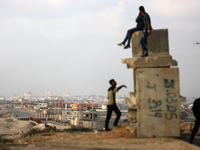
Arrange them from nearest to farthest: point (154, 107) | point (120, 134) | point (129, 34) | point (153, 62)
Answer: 1. point (154, 107)
2. point (153, 62)
3. point (120, 134)
4. point (129, 34)

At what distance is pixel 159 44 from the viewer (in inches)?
320

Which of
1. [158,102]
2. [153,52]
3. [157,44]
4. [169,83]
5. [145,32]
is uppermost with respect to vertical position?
[145,32]

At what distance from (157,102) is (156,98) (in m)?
0.12

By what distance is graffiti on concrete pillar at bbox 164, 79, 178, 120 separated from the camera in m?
7.50

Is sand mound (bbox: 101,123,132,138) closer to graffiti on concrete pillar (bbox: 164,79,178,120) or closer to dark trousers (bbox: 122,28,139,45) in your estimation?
graffiti on concrete pillar (bbox: 164,79,178,120)

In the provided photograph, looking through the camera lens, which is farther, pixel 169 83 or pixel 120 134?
pixel 120 134

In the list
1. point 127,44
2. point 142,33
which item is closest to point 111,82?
point 127,44

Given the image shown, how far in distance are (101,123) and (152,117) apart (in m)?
53.0

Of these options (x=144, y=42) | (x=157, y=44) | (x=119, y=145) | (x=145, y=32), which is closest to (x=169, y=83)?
(x=157, y=44)

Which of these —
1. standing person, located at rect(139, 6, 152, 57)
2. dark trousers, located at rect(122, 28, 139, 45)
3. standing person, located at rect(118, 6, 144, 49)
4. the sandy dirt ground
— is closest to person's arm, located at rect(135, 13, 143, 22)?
standing person, located at rect(118, 6, 144, 49)

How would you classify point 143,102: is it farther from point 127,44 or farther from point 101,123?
point 101,123

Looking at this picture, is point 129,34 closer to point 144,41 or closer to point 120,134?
point 144,41

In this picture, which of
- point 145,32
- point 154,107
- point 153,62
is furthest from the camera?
point 145,32

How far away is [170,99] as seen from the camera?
752 cm
